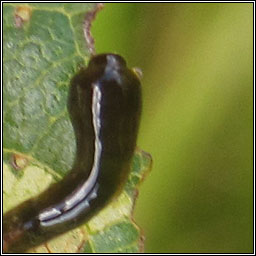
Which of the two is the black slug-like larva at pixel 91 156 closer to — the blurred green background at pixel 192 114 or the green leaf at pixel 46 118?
the green leaf at pixel 46 118

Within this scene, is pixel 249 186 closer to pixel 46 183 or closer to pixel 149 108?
pixel 149 108

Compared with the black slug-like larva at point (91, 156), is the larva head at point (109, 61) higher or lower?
higher

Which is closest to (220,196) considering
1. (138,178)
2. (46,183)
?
(138,178)

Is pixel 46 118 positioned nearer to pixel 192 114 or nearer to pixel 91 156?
pixel 91 156

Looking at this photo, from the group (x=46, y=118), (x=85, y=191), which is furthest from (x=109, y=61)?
(x=85, y=191)

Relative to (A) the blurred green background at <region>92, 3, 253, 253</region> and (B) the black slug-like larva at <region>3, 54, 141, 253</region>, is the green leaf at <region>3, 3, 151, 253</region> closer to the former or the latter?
(B) the black slug-like larva at <region>3, 54, 141, 253</region>

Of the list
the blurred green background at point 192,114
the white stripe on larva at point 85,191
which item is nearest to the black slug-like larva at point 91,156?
the white stripe on larva at point 85,191
